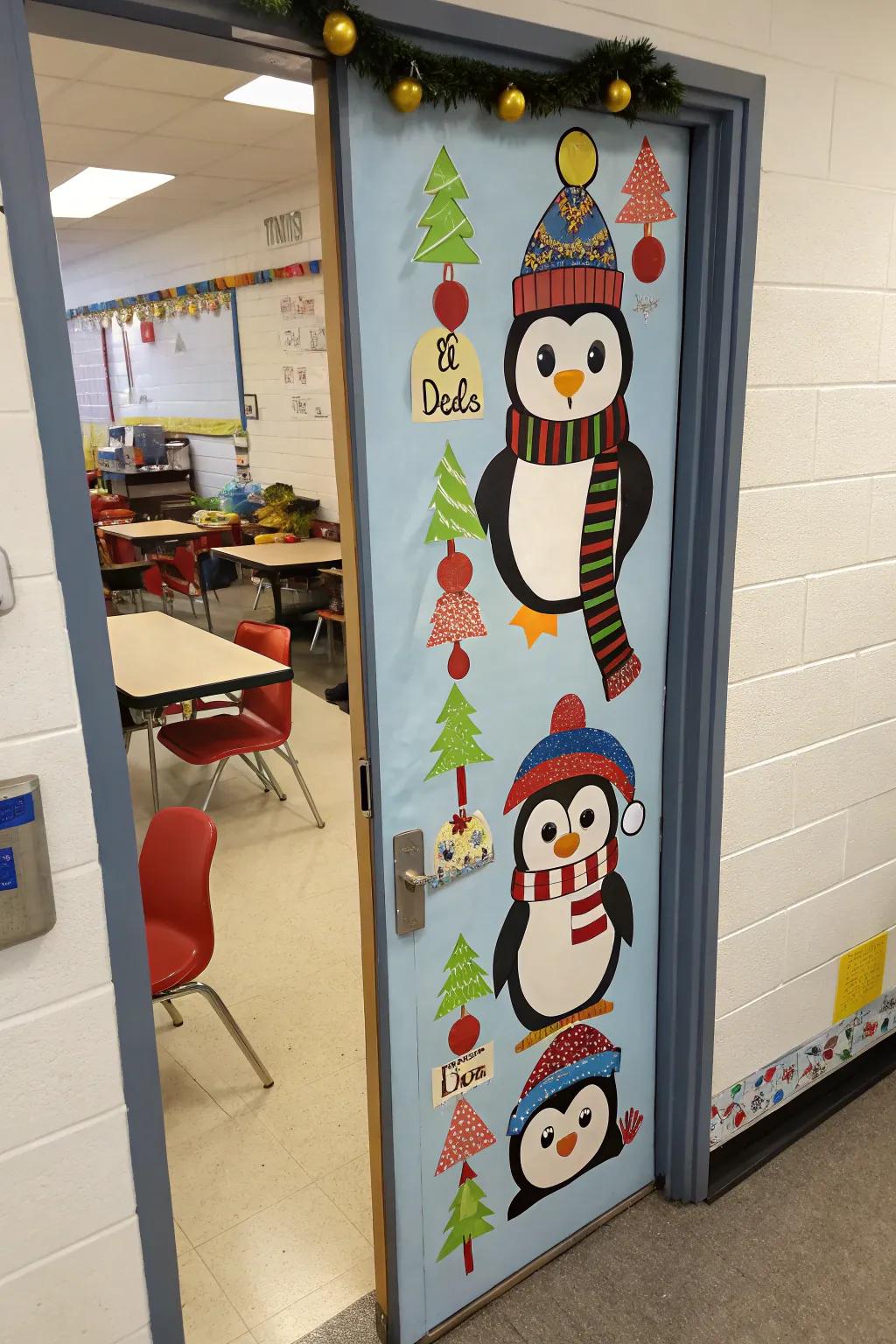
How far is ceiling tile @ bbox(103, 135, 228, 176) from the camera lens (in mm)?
5480

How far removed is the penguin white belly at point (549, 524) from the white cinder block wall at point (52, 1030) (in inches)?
32.9

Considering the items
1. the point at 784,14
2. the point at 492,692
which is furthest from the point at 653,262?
the point at 492,692

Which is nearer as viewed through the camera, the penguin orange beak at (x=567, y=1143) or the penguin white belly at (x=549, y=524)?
the penguin white belly at (x=549, y=524)

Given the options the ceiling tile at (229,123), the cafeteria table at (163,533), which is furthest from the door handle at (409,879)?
the cafeteria table at (163,533)

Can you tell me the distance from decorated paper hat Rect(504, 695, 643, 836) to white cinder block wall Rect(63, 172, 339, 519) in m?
5.10

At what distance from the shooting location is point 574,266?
1691 mm

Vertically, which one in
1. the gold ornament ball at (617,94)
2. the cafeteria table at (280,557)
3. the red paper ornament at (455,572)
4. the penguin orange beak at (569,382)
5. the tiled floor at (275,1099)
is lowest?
the tiled floor at (275,1099)

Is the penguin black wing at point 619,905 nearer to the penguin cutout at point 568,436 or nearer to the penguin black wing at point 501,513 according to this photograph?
the penguin cutout at point 568,436

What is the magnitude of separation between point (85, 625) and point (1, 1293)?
3.02 feet

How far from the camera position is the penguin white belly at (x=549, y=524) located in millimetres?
1735

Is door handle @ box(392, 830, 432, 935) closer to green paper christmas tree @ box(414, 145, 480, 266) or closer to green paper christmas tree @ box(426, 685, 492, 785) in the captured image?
green paper christmas tree @ box(426, 685, 492, 785)

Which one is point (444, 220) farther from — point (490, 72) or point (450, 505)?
point (450, 505)

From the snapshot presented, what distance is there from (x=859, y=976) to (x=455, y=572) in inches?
69.9

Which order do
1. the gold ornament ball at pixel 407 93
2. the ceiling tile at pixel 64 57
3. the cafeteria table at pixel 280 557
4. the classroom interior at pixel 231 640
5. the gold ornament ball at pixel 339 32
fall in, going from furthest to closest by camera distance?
1. the cafeteria table at pixel 280 557
2. the ceiling tile at pixel 64 57
3. the classroom interior at pixel 231 640
4. the gold ornament ball at pixel 407 93
5. the gold ornament ball at pixel 339 32
